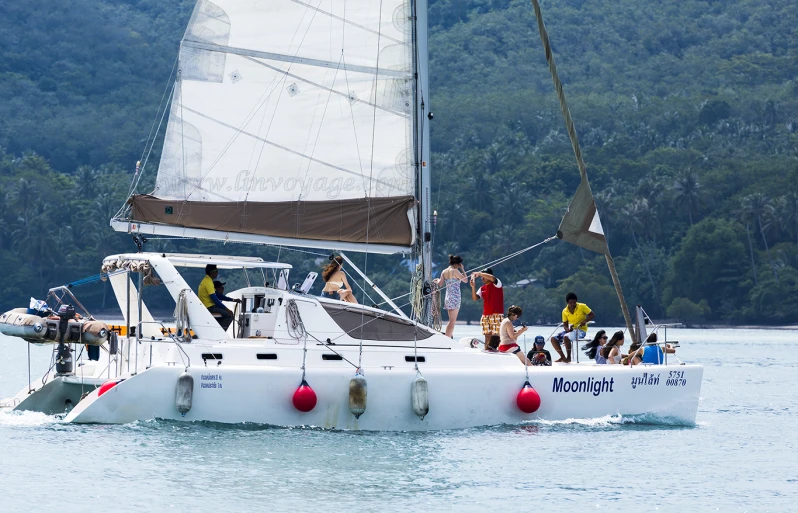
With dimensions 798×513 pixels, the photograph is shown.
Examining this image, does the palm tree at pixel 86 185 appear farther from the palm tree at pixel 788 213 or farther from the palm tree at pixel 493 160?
the palm tree at pixel 788 213

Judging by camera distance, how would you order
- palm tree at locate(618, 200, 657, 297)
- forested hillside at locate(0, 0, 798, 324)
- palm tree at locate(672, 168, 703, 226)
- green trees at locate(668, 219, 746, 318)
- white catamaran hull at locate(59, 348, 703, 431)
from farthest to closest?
palm tree at locate(672, 168, 703, 226)
palm tree at locate(618, 200, 657, 297)
forested hillside at locate(0, 0, 798, 324)
green trees at locate(668, 219, 746, 318)
white catamaran hull at locate(59, 348, 703, 431)

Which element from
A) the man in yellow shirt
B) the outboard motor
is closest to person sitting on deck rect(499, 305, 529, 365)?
the man in yellow shirt

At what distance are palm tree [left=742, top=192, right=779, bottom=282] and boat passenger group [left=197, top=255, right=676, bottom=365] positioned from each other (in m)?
69.2

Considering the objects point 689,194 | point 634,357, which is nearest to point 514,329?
point 634,357

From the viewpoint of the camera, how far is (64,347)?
58.9 ft

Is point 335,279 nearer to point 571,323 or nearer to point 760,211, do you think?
point 571,323

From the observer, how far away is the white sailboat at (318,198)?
1730 cm

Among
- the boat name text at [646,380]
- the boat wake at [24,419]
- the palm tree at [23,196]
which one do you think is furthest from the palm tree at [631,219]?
the boat wake at [24,419]

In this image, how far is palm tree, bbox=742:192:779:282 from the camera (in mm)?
85812

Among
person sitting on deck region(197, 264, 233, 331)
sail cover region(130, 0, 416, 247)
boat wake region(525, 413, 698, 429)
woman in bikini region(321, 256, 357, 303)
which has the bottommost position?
boat wake region(525, 413, 698, 429)

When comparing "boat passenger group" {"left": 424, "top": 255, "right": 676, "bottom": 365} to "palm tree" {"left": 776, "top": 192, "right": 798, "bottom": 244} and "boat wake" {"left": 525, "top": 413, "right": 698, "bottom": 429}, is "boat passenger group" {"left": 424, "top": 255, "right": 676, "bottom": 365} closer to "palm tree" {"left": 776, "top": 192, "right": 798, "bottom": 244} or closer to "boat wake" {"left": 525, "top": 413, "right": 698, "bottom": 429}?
"boat wake" {"left": 525, "top": 413, "right": 698, "bottom": 429}

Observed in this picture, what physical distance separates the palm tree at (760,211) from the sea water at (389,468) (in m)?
68.6

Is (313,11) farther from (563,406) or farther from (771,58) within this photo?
(771,58)

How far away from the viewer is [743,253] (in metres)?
83.3
